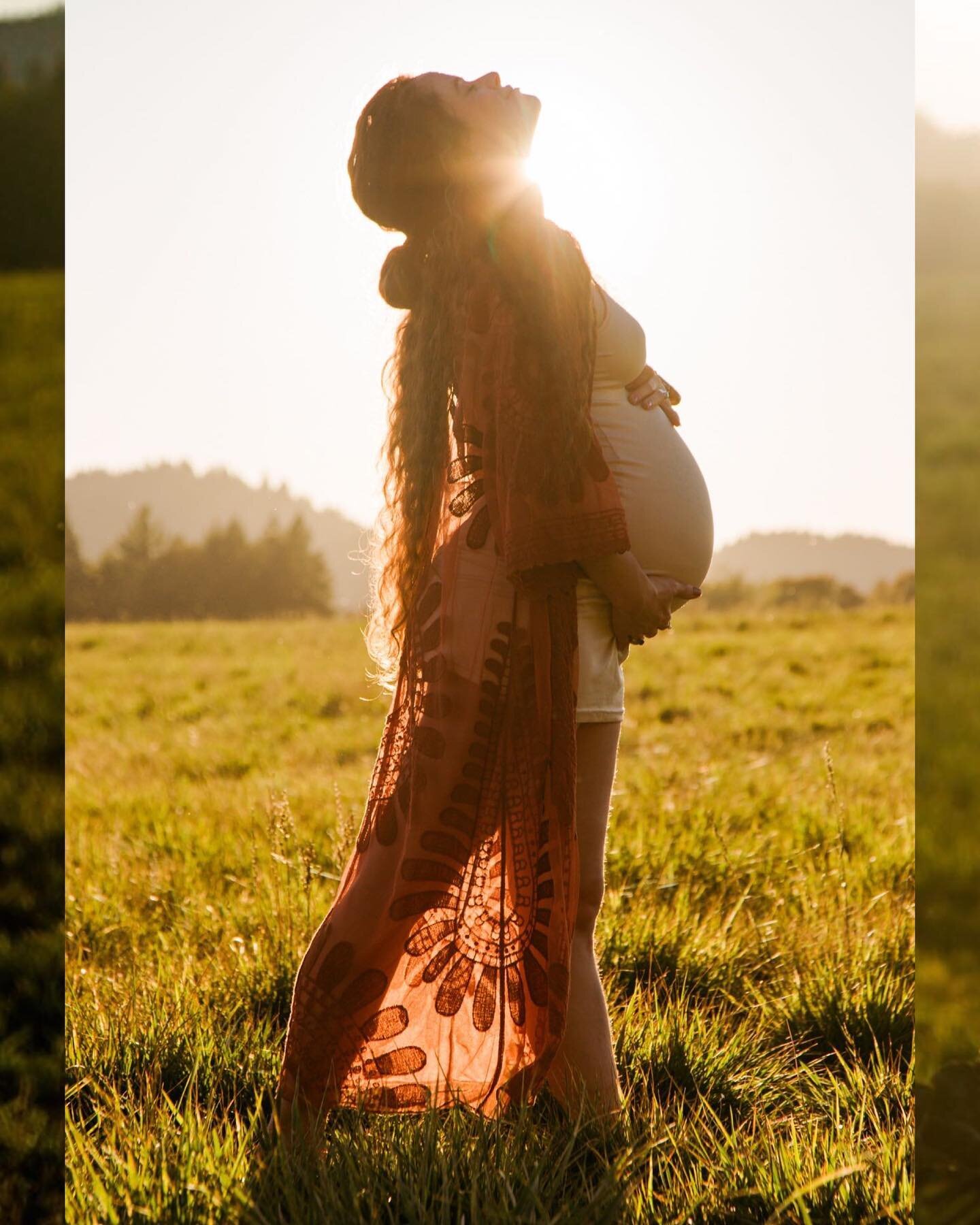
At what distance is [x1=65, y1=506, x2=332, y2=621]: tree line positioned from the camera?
35.4ft

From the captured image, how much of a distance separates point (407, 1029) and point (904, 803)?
2.94m

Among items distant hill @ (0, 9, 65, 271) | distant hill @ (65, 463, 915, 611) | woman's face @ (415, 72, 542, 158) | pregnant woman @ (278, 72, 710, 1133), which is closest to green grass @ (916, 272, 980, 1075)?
pregnant woman @ (278, 72, 710, 1133)

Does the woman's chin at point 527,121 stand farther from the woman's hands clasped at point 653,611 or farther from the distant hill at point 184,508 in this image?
the distant hill at point 184,508

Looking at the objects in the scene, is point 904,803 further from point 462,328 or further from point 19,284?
point 19,284

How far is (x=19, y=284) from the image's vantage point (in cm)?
98

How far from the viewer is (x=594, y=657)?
5.88 ft

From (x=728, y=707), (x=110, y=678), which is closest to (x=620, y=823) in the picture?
(x=728, y=707)

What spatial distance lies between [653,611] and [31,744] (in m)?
1.04

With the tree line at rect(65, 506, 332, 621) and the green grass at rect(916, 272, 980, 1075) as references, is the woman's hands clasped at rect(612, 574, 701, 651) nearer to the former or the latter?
the green grass at rect(916, 272, 980, 1075)

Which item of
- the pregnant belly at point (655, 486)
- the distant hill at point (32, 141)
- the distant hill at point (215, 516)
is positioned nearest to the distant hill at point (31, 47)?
the distant hill at point (32, 141)

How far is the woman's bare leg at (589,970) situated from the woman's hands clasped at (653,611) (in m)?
0.17

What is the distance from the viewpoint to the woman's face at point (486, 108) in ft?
5.42

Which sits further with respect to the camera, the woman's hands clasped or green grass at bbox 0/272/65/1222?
the woman's hands clasped

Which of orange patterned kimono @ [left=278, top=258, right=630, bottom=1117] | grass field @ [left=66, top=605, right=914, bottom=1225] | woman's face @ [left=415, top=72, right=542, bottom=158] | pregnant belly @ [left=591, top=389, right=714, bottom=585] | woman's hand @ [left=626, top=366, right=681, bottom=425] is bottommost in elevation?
grass field @ [left=66, top=605, right=914, bottom=1225]
